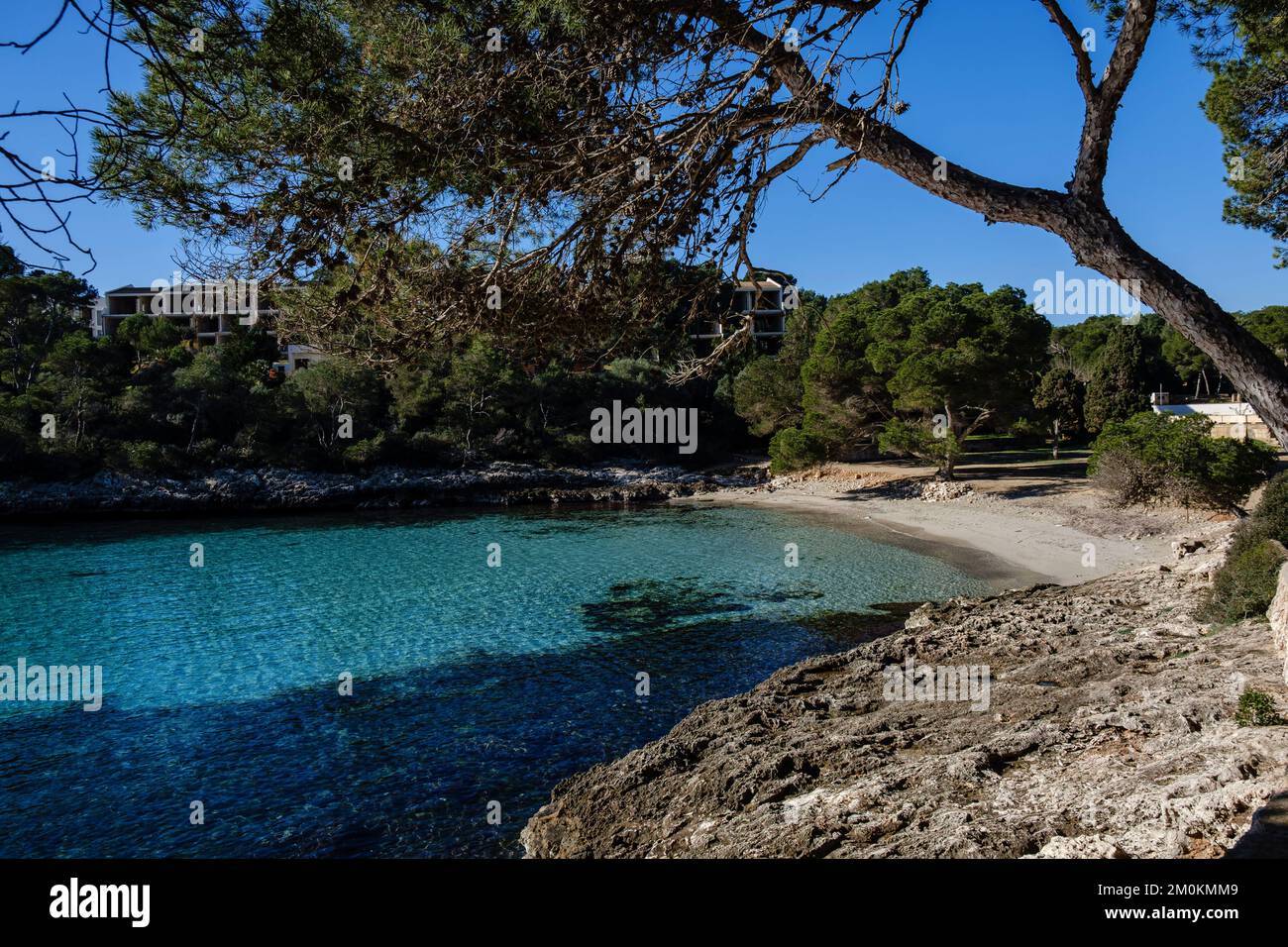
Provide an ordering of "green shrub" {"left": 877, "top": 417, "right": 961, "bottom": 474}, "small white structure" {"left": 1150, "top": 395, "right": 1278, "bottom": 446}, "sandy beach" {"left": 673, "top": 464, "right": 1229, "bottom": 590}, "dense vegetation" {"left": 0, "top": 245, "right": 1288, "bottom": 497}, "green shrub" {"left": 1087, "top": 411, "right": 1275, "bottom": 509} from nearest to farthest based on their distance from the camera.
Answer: "green shrub" {"left": 1087, "top": 411, "right": 1275, "bottom": 509} < "sandy beach" {"left": 673, "top": 464, "right": 1229, "bottom": 590} < "small white structure" {"left": 1150, "top": 395, "right": 1278, "bottom": 446} < "green shrub" {"left": 877, "top": 417, "right": 961, "bottom": 474} < "dense vegetation" {"left": 0, "top": 245, "right": 1288, "bottom": 497}

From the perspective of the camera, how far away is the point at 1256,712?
19.6 ft

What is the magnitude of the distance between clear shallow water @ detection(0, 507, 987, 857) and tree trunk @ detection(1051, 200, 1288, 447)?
6.85 meters

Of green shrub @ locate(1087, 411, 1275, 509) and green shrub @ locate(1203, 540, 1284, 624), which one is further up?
green shrub @ locate(1087, 411, 1275, 509)

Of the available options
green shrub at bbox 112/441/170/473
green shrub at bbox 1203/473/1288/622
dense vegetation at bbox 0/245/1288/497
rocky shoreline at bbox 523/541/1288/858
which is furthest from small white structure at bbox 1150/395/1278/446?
green shrub at bbox 112/441/170/473

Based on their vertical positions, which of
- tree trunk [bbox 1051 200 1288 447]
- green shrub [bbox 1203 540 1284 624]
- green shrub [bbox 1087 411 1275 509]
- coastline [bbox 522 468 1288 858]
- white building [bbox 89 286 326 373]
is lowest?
coastline [bbox 522 468 1288 858]

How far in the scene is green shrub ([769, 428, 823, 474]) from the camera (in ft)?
116

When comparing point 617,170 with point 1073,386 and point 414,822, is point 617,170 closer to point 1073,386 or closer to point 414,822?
point 414,822

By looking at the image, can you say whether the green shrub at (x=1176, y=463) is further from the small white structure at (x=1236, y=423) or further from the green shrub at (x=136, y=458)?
the green shrub at (x=136, y=458)

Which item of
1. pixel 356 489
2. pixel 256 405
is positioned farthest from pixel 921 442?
pixel 256 405

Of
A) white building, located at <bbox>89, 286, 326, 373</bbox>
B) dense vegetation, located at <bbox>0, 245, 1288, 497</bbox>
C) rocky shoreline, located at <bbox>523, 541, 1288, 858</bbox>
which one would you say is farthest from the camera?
white building, located at <bbox>89, 286, 326, 373</bbox>

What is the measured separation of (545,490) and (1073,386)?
25828mm

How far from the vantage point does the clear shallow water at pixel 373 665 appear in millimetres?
8477

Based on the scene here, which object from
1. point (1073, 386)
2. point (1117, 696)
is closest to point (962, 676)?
point (1117, 696)

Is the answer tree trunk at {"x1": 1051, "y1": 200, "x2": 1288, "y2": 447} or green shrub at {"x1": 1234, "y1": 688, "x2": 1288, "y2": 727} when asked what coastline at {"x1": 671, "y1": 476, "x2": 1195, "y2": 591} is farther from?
tree trunk at {"x1": 1051, "y1": 200, "x2": 1288, "y2": 447}
